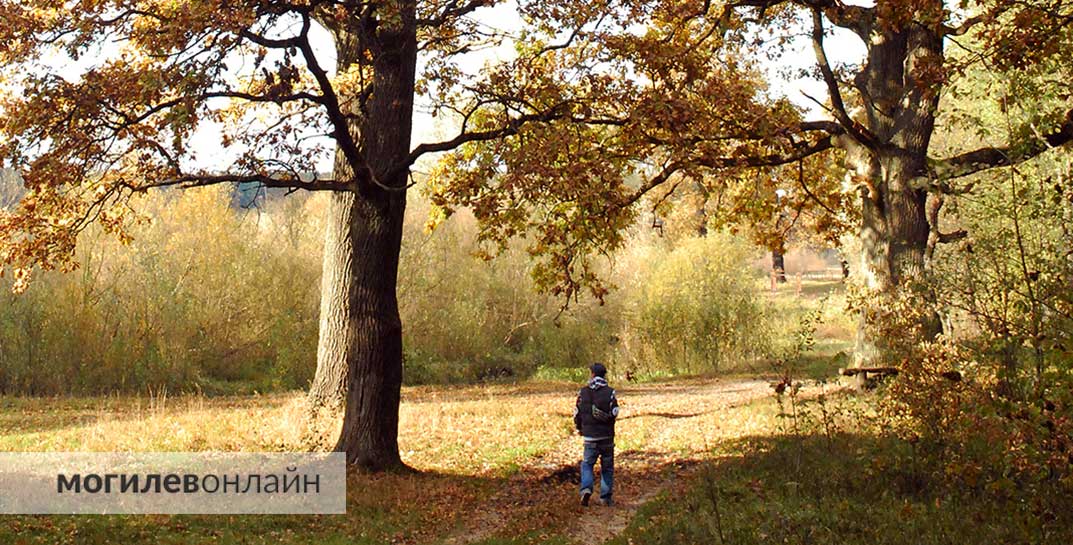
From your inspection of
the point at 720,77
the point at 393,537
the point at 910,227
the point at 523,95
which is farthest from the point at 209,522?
the point at 910,227

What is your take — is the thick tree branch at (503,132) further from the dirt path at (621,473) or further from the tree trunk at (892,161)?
the tree trunk at (892,161)

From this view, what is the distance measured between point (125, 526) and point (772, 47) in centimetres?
1608

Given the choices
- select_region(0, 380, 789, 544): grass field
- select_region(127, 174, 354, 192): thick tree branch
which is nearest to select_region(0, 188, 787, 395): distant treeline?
select_region(0, 380, 789, 544): grass field

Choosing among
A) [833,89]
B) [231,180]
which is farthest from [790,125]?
[231,180]

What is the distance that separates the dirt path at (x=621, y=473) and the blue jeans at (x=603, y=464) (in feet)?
0.82

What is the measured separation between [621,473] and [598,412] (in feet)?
8.10

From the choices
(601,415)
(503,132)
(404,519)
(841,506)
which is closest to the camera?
(841,506)

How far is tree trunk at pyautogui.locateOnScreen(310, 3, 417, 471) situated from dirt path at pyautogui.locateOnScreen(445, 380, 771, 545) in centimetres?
207

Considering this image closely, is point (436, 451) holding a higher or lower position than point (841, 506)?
lower

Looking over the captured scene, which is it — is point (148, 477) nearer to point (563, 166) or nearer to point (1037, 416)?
point (563, 166)

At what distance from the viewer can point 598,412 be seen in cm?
1171

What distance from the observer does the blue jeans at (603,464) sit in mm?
11664

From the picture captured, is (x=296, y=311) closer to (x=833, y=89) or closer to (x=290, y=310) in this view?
(x=290, y=310)

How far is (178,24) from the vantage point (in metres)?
10.7
